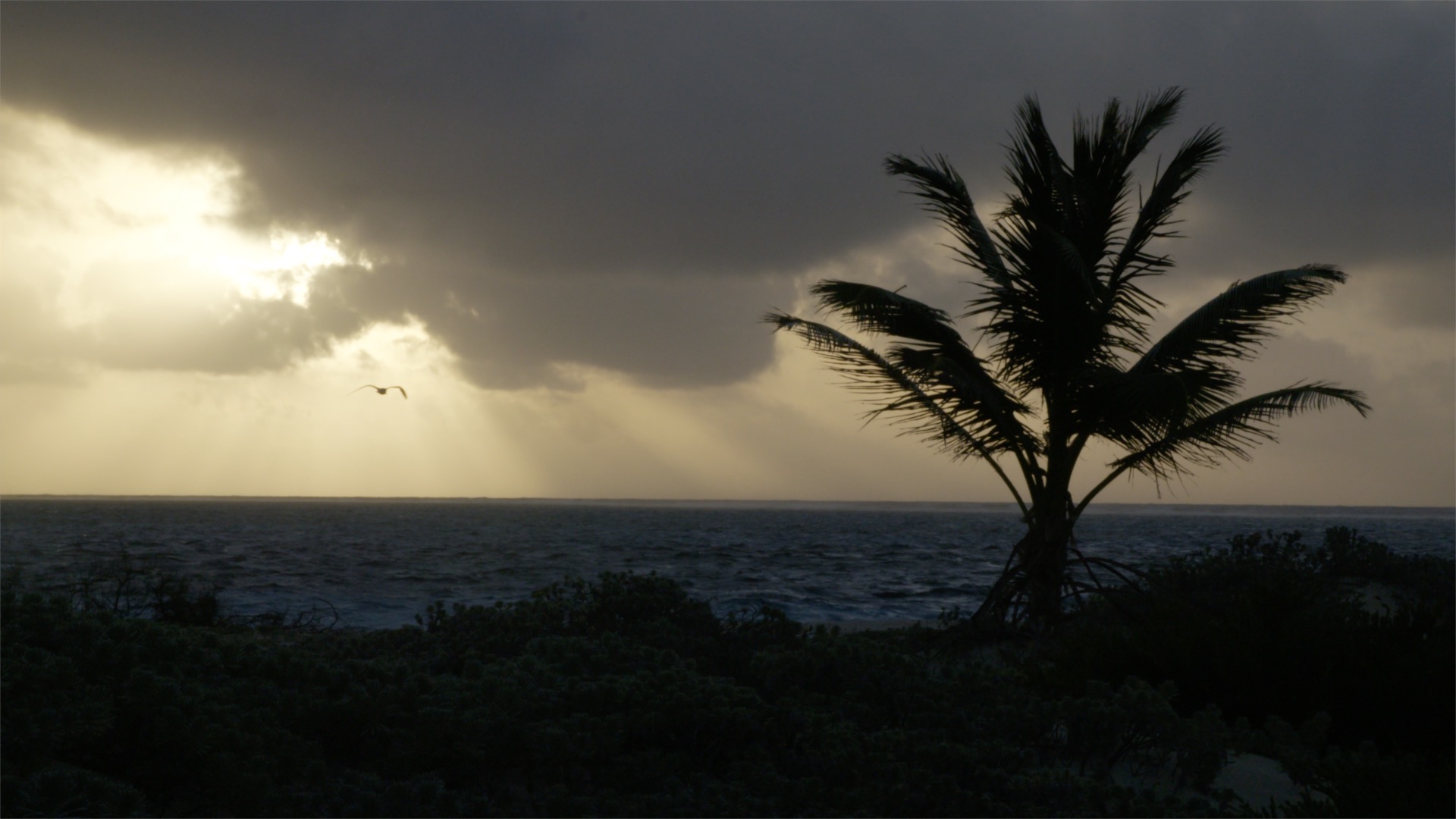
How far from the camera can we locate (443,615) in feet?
34.1

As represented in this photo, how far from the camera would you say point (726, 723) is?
6.18 meters

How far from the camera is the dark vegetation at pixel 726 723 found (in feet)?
16.4

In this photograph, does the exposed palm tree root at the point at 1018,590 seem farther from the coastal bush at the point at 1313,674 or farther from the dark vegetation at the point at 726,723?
the dark vegetation at the point at 726,723

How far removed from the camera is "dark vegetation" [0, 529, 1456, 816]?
5.00 meters

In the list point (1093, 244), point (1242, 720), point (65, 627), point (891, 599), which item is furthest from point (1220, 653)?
point (891, 599)

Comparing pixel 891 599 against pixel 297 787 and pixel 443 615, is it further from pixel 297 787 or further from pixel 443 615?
pixel 297 787

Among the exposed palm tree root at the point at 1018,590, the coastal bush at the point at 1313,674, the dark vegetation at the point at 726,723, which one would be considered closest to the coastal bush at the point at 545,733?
the dark vegetation at the point at 726,723

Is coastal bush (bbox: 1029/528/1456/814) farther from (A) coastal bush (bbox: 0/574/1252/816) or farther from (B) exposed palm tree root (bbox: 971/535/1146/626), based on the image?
(B) exposed palm tree root (bbox: 971/535/1146/626)

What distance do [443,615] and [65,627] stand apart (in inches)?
169

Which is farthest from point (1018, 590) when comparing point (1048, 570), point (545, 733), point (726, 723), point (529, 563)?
point (529, 563)

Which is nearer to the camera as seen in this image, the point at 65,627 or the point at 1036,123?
the point at 65,627

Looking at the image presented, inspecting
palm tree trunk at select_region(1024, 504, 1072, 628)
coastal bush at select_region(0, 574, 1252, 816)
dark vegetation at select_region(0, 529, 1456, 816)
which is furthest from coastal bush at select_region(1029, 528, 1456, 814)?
palm tree trunk at select_region(1024, 504, 1072, 628)

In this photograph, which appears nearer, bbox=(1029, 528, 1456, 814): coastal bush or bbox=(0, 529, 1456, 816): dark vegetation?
bbox=(0, 529, 1456, 816): dark vegetation

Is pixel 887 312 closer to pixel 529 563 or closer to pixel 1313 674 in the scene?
pixel 1313 674
